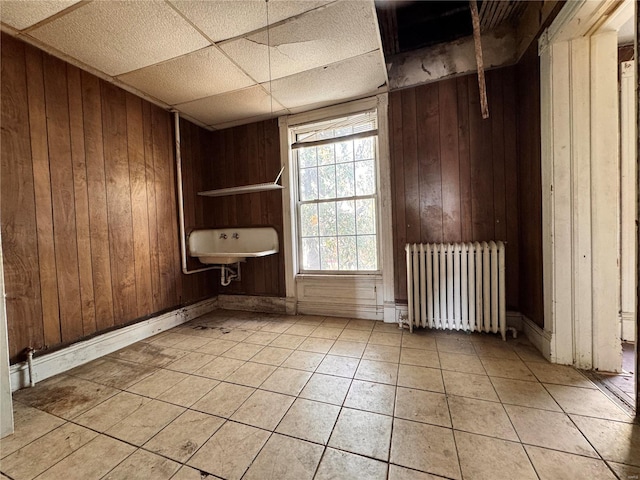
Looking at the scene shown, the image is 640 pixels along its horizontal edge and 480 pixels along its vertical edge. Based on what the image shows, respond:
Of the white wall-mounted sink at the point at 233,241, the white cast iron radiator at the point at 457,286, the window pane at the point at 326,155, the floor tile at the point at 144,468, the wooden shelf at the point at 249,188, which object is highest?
the window pane at the point at 326,155

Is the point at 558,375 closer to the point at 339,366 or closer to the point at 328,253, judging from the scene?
the point at 339,366

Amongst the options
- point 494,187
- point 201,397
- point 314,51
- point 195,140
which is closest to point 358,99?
point 314,51

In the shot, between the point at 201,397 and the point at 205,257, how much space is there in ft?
6.01

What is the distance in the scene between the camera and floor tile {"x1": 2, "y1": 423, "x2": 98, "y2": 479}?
1.12 meters

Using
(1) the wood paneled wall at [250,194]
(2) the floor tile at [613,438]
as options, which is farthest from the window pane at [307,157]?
(2) the floor tile at [613,438]

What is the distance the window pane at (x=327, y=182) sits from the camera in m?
3.06

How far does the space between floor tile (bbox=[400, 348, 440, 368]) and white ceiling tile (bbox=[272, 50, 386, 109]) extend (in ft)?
8.20

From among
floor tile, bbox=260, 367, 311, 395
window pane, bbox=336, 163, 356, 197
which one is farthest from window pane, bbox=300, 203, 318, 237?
floor tile, bbox=260, 367, 311, 395

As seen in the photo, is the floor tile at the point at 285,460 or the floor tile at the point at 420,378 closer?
the floor tile at the point at 285,460

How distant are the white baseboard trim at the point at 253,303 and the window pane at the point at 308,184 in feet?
4.46

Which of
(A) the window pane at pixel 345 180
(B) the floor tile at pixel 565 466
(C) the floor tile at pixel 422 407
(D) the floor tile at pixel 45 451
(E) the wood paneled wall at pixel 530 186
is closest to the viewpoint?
(B) the floor tile at pixel 565 466

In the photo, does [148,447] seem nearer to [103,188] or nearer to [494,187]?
[103,188]

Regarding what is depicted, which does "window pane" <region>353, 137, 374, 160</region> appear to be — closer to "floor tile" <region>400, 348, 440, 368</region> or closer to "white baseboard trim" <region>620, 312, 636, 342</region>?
"floor tile" <region>400, 348, 440, 368</region>

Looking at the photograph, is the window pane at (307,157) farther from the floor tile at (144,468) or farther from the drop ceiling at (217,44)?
the floor tile at (144,468)
